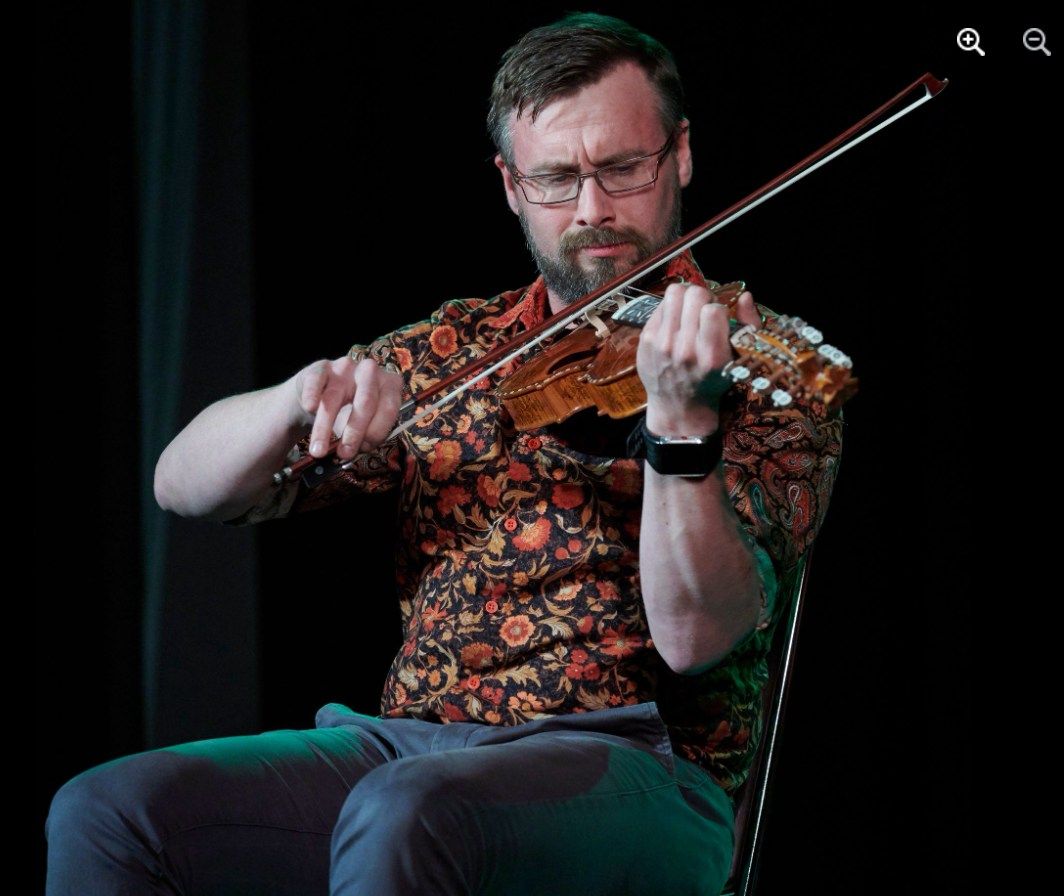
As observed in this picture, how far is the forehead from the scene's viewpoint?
5.23 feet

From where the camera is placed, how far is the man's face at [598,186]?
62.6 inches

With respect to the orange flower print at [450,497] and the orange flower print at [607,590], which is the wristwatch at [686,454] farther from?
the orange flower print at [450,497]

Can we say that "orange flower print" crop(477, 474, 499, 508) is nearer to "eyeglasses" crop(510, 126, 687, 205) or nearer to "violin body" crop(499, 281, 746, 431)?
"violin body" crop(499, 281, 746, 431)

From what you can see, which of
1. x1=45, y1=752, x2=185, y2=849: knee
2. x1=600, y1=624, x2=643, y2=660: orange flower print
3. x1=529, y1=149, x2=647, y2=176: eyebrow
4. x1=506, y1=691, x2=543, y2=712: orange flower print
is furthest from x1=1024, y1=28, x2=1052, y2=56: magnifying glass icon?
x1=45, y1=752, x2=185, y2=849: knee

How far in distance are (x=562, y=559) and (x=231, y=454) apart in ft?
1.25

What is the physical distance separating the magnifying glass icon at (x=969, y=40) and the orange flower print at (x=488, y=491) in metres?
1.17

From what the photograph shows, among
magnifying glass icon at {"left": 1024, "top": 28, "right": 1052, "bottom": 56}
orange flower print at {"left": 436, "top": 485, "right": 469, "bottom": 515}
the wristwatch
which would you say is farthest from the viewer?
magnifying glass icon at {"left": 1024, "top": 28, "right": 1052, "bottom": 56}

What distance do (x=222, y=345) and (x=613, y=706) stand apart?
118 centimetres

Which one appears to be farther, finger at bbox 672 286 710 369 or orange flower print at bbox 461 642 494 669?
orange flower print at bbox 461 642 494 669

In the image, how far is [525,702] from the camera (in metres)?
1.41

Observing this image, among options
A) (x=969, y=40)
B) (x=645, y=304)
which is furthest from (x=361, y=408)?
(x=969, y=40)

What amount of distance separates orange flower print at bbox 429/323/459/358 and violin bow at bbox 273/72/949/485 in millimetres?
150

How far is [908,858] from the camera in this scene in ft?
7.25

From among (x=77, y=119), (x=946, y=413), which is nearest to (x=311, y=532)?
(x=77, y=119)
